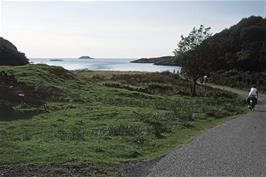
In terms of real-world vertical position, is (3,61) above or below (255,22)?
below

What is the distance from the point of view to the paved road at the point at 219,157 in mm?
13609

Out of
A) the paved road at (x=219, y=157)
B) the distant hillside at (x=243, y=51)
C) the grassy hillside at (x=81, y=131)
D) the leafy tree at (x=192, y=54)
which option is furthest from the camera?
the distant hillside at (x=243, y=51)

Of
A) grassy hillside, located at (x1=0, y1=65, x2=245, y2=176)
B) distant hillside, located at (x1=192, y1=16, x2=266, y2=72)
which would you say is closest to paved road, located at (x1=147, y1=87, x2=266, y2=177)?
grassy hillside, located at (x1=0, y1=65, x2=245, y2=176)

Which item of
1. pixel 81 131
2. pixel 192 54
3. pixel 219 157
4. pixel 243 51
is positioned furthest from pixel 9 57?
pixel 243 51

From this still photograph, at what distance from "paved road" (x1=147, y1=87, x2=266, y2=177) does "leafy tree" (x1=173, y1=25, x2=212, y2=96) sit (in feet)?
131

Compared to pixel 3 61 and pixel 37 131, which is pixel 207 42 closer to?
pixel 3 61

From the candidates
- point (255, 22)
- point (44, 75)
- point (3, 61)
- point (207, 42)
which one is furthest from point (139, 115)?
point (255, 22)

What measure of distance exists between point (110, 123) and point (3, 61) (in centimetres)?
4573

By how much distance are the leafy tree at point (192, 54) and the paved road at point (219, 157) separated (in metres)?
39.9

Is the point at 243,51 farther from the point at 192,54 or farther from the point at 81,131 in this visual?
the point at 81,131

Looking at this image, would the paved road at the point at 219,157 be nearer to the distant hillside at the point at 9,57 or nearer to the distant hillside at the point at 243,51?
the distant hillside at the point at 9,57

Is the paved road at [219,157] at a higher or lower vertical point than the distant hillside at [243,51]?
lower

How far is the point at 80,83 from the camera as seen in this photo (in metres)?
52.4

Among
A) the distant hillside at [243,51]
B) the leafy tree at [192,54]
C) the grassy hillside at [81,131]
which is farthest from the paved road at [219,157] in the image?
the distant hillside at [243,51]
